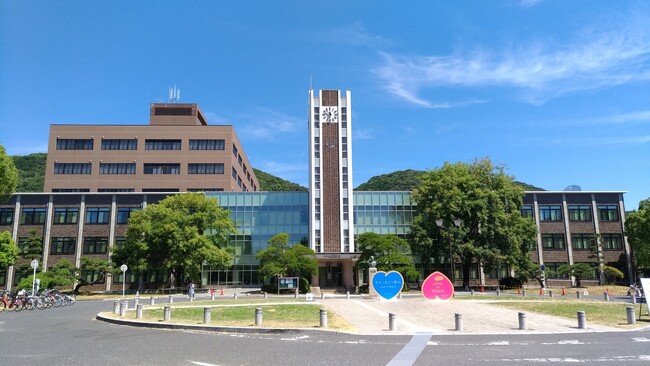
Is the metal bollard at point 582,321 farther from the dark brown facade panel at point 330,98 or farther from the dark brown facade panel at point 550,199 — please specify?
the dark brown facade panel at point 550,199

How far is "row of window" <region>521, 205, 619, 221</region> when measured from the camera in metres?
59.4

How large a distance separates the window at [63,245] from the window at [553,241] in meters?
57.8

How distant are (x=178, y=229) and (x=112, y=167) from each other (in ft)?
95.7

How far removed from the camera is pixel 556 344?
520 inches

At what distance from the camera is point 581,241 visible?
58.6 m

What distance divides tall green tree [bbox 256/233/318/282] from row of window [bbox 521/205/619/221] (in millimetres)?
30064

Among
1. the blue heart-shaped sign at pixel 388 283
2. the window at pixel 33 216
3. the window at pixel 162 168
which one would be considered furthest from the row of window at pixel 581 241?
the window at pixel 33 216

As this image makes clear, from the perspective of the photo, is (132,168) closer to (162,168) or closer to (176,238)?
(162,168)

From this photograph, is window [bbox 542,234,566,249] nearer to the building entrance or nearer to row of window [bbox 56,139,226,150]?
the building entrance

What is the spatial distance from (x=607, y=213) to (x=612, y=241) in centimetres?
352

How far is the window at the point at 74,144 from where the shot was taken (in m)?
69.9

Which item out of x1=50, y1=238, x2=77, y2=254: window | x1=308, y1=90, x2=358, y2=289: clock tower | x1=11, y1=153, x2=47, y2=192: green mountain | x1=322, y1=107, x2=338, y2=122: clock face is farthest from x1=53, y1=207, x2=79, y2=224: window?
x1=322, y1=107, x2=338, y2=122: clock face

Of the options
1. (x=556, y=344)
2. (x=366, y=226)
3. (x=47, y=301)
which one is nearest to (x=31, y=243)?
(x=47, y=301)

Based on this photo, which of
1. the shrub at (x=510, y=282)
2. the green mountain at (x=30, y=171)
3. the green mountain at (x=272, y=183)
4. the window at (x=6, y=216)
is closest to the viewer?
the shrub at (x=510, y=282)
